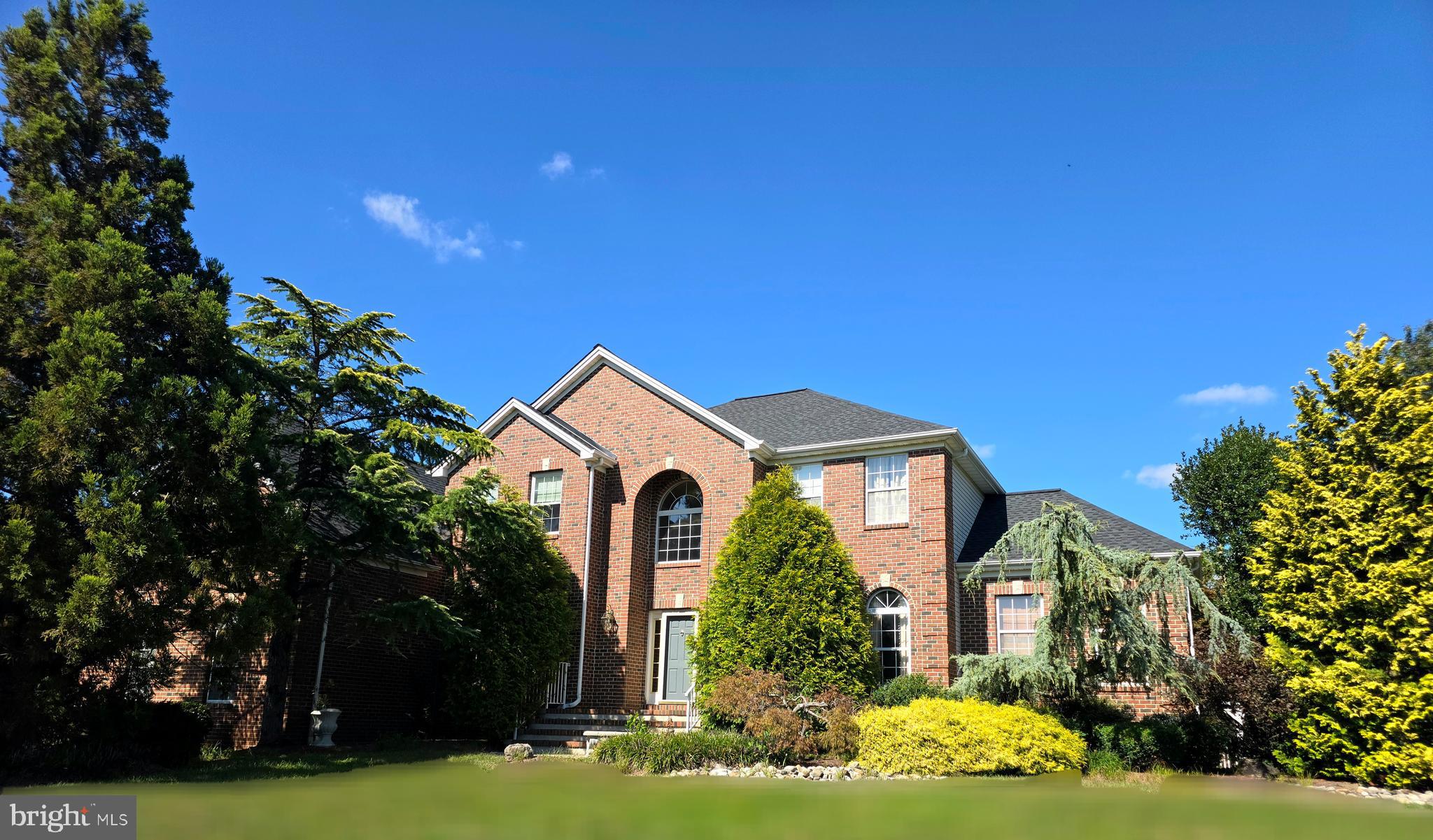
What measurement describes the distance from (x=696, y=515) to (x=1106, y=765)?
1125cm

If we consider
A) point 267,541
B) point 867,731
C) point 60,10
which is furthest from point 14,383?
point 867,731

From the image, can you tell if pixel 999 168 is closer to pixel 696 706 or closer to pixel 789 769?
pixel 789 769

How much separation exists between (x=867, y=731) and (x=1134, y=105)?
1210cm

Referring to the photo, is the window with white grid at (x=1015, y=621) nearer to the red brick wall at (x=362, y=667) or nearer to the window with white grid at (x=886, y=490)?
the window with white grid at (x=886, y=490)

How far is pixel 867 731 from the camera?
1497 centimetres

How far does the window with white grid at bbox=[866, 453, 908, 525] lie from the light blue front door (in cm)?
536

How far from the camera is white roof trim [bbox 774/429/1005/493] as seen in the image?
802 inches

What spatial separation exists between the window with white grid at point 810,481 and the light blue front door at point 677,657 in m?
4.26

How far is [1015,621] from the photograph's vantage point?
66.3 feet

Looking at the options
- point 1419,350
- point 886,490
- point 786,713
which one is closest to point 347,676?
point 786,713

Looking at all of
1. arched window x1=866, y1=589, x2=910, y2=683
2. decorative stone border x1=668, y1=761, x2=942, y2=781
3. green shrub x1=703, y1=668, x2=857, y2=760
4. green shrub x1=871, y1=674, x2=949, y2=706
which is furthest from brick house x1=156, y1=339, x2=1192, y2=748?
decorative stone border x1=668, y1=761, x2=942, y2=781

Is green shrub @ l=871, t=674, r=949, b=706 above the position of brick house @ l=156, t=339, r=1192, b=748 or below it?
below

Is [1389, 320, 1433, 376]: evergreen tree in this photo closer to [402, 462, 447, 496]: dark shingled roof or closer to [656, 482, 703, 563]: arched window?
[656, 482, 703, 563]: arched window

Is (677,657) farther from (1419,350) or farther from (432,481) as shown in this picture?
(1419,350)
